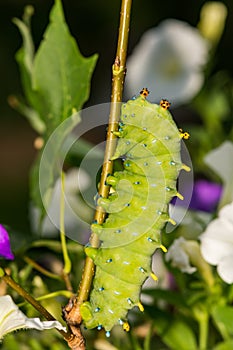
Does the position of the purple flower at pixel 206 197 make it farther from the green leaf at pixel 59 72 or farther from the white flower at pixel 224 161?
the green leaf at pixel 59 72

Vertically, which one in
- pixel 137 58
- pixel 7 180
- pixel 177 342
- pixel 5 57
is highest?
pixel 137 58

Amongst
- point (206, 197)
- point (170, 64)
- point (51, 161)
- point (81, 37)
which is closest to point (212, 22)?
point (170, 64)

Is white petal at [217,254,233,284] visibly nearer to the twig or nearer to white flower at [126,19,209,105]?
the twig

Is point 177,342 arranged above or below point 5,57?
above

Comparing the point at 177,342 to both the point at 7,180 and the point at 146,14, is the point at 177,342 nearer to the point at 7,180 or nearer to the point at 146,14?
the point at 7,180

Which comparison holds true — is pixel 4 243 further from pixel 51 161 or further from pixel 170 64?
pixel 170 64

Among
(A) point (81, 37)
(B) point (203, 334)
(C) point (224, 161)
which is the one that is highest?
(C) point (224, 161)

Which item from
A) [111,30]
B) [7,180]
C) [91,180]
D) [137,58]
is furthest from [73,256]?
[111,30]

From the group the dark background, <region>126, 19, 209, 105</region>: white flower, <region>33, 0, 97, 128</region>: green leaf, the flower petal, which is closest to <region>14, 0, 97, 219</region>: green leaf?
<region>33, 0, 97, 128</region>: green leaf
